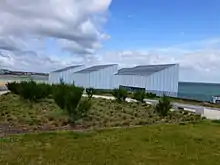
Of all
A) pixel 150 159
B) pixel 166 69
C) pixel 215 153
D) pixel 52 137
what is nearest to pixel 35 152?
pixel 52 137

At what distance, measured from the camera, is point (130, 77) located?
45.2 m

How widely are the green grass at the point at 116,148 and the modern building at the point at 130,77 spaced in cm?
2707

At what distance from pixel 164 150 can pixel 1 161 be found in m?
3.13

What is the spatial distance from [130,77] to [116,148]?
126ft

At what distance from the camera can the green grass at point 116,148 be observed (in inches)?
234

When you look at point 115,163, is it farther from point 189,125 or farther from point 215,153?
point 189,125

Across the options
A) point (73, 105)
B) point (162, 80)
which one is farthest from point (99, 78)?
point (73, 105)

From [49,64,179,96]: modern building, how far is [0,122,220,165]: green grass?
2707 cm

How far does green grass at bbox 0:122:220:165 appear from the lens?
5938 millimetres

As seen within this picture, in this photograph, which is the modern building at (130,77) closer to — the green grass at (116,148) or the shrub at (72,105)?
the shrub at (72,105)

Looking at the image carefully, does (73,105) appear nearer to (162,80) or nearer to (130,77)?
(162,80)

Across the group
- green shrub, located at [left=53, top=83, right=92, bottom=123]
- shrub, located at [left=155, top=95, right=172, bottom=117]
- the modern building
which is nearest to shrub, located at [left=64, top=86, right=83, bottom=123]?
green shrub, located at [left=53, top=83, right=92, bottom=123]

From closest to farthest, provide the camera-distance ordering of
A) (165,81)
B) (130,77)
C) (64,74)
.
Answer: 1. (165,81)
2. (130,77)
3. (64,74)

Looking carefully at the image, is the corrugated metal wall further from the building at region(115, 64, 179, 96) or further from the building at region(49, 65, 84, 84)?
the building at region(49, 65, 84, 84)
